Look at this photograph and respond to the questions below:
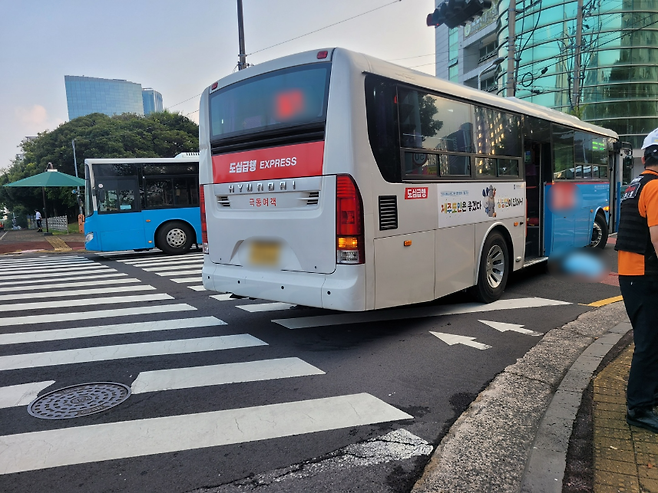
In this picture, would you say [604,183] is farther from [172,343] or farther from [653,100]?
[653,100]

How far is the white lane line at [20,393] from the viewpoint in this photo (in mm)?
4100

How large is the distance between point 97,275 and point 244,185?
296 inches

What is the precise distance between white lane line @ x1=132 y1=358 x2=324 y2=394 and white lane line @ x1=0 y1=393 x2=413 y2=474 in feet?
2.04

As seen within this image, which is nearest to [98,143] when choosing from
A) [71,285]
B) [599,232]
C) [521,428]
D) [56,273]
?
[56,273]

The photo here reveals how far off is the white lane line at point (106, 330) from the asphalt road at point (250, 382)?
40 mm

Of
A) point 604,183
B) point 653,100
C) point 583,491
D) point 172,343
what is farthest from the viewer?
point 653,100

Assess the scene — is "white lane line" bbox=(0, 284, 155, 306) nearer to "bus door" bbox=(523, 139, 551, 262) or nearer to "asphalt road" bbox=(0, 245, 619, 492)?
"asphalt road" bbox=(0, 245, 619, 492)

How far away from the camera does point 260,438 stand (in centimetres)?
340

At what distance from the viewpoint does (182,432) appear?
138 inches

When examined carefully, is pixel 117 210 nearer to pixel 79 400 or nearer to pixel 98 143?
pixel 79 400

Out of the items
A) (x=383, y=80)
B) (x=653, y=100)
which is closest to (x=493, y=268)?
(x=383, y=80)

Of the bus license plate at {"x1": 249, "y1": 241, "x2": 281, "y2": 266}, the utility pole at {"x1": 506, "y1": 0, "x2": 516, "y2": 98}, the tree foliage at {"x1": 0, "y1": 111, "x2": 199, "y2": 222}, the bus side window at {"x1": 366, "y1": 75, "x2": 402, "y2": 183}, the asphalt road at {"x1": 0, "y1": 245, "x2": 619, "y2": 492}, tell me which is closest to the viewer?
the asphalt road at {"x1": 0, "y1": 245, "x2": 619, "y2": 492}

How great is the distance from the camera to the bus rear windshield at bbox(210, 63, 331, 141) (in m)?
5.05

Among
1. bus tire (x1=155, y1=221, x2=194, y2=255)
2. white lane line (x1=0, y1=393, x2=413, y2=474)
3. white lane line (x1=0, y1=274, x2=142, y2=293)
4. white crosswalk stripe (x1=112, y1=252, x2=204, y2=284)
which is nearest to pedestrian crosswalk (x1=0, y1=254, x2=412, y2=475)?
white lane line (x1=0, y1=393, x2=413, y2=474)
